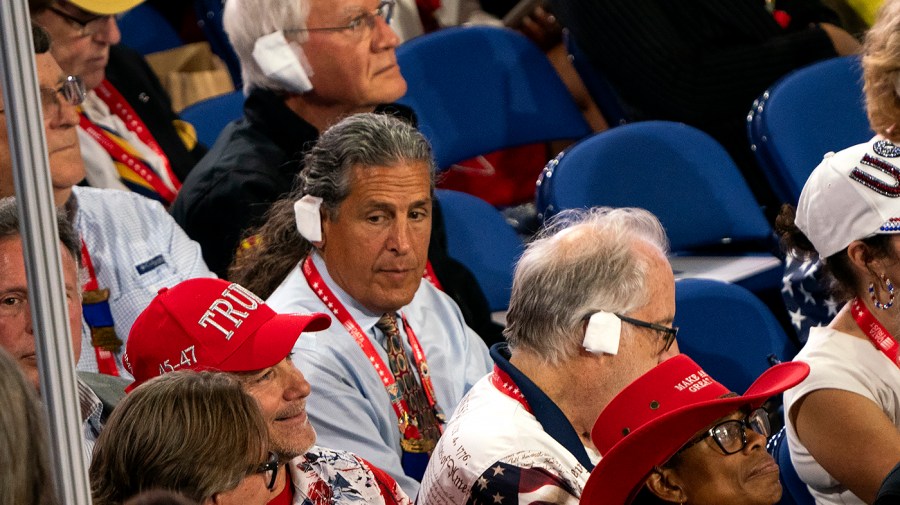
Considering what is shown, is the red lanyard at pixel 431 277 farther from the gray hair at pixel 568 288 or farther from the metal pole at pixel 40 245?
the metal pole at pixel 40 245

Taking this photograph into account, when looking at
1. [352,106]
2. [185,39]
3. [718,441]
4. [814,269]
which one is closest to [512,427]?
[718,441]

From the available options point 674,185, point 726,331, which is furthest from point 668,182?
point 726,331

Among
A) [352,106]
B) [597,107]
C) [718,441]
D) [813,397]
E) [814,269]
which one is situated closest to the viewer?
[718,441]

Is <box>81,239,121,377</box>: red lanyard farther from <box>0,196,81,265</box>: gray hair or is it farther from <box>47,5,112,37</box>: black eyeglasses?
<box>47,5,112,37</box>: black eyeglasses

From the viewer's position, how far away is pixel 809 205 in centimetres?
302

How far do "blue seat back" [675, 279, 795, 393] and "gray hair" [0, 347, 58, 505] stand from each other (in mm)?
2124

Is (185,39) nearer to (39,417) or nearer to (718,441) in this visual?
(718,441)

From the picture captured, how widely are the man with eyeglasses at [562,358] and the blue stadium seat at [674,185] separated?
1.08m

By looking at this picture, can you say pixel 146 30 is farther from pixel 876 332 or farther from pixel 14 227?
pixel 876 332

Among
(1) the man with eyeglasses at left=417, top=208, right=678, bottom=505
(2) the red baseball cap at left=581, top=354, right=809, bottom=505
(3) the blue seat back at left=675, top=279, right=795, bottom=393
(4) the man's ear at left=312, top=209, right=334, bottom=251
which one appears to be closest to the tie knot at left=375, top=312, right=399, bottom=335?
(4) the man's ear at left=312, top=209, right=334, bottom=251

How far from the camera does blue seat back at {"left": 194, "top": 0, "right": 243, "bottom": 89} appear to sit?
4.82 meters

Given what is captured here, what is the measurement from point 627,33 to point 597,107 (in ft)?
1.37

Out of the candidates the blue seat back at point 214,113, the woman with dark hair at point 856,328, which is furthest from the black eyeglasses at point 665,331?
the blue seat back at point 214,113

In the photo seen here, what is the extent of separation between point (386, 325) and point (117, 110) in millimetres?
1382
